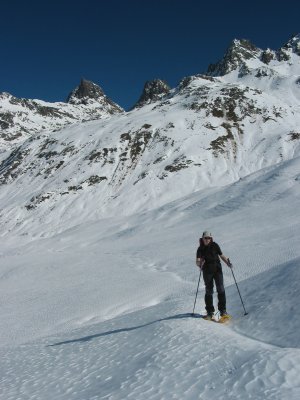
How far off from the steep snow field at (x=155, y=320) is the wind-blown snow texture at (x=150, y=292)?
1.6 inches

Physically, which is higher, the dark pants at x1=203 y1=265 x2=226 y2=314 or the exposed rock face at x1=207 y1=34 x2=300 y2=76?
the exposed rock face at x1=207 y1=34 x2=300 y2=76

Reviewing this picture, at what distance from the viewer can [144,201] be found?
7069cm

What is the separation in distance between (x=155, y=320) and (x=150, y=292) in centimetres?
598

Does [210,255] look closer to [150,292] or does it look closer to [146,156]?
[150,292]

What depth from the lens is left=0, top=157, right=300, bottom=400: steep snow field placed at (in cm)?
649

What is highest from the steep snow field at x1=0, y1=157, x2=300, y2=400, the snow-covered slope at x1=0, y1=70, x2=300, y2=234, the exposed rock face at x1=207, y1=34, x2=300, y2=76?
the exposed rock face at x1=207, y1=34, x2=300, y2=76

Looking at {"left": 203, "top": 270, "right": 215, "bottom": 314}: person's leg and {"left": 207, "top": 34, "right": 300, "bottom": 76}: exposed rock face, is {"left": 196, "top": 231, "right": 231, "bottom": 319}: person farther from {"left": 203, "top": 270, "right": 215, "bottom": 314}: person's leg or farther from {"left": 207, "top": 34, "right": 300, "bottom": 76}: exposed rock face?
{"left": 207, "top": 34, "right": 300, "bottom": 76}: exposed rock face

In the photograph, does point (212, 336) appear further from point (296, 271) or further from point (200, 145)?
point (200, 145)

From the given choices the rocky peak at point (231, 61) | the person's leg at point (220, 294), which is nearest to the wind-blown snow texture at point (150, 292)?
the person's leg at point (220, 294)

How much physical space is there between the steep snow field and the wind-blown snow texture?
4cm

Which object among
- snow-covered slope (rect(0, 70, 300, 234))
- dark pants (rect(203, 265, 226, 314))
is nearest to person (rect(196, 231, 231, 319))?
dark pants (rect(203, 265, 226, 314))

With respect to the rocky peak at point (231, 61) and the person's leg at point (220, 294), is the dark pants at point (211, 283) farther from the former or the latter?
the rocky peak at point (231, 61)

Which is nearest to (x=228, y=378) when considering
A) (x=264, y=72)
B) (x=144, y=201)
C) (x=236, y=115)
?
(x=144, y=201)

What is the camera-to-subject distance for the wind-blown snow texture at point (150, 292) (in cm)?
680
